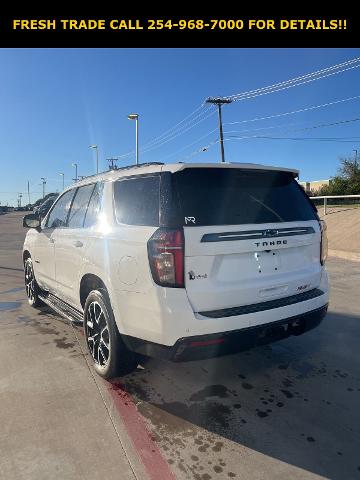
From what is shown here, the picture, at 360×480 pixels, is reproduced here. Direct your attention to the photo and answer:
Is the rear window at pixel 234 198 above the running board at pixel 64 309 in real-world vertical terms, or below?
above

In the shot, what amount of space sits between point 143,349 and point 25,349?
1.94 m

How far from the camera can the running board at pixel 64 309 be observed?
4004 millimetres

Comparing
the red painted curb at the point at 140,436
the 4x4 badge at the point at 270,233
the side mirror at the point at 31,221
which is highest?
the side mirror at the point at 31,221

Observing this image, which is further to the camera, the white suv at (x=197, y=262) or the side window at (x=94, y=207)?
the side window at (x=94, y=207)

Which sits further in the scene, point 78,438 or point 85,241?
point 85,241

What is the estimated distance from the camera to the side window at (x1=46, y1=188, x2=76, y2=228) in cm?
455

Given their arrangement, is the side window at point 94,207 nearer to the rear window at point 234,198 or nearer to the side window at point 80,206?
the side window at point 80,206

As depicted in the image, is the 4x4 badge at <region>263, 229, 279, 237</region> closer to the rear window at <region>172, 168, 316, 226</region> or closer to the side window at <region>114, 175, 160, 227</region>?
the rear window at <region>172, 168, 316, 226</region>

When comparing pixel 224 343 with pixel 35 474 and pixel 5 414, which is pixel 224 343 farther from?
pixel 5 414

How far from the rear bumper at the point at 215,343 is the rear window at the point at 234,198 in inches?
31.9

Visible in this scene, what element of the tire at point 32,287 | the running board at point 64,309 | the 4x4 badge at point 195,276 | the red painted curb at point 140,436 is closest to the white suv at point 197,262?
the 4x4 badge at point 195,276

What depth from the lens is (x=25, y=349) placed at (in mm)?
4105

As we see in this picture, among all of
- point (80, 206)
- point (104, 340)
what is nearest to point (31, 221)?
point (80, 206)
